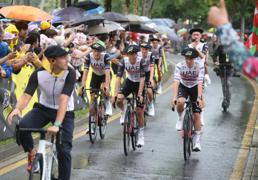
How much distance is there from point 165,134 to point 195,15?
190ft

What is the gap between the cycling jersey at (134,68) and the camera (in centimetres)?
1220

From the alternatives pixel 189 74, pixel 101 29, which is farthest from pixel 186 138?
pixel 101 29

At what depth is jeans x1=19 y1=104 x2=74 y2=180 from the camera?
7.62m

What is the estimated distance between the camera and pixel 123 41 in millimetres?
22625

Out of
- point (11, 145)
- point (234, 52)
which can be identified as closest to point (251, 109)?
point (11, 145)

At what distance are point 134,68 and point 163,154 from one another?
1.82 metres

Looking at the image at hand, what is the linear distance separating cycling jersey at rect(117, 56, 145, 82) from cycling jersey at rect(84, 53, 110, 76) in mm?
637

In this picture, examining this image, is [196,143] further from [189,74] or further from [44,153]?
[44,153]

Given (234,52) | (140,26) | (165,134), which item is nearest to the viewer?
(234,52)

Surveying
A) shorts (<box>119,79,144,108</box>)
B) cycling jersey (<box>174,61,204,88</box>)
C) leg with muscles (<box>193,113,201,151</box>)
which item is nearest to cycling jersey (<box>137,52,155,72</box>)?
shorts (<box>119,79,144,108</box>)

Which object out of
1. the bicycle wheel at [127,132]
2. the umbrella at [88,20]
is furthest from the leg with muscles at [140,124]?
the umbrella at [88,20]

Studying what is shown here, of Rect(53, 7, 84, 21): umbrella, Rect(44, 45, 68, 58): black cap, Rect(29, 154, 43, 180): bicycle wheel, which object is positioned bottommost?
Rect(29, 154, 43, 180): bicycle wheel

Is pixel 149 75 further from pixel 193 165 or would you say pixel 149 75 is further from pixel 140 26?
pixel 140 26

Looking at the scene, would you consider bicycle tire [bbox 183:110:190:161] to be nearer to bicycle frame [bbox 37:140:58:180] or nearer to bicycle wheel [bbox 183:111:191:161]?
bicycle wheel [bbox 183:111:191:161]
